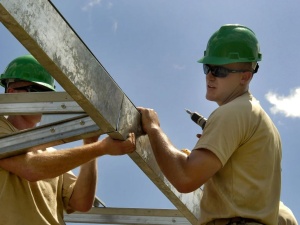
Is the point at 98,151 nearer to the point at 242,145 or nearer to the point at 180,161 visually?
the point at 180,161

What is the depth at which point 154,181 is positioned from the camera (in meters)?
4.66

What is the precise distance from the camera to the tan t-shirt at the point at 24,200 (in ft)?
15.1

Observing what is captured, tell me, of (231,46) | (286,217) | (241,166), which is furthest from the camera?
(286,217)

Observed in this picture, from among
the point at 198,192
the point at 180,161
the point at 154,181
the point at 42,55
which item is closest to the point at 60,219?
the point at 154,181

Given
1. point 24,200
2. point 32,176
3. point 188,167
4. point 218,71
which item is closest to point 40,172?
point 32,176

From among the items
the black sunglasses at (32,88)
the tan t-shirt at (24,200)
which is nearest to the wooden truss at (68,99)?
the tan t-shirt at (24,200)

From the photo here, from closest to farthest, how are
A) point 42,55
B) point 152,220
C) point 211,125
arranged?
1. point 42,55
2. point 211,125
3. point 152,220

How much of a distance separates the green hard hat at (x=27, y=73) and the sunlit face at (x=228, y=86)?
1.81 metres

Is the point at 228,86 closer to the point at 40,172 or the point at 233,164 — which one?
the point at 233,164

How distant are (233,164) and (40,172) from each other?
65.0 inches

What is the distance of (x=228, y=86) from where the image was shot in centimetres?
389

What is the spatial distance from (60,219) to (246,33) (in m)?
2.27

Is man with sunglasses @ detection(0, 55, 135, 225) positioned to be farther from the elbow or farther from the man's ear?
the man's ear

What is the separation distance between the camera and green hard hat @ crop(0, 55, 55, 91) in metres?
5.11
